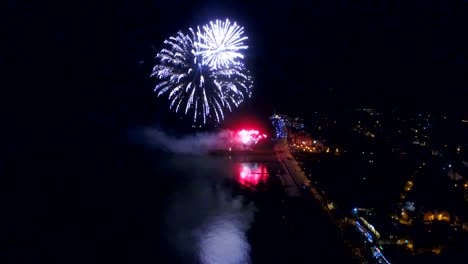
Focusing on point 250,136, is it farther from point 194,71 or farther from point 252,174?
point 194,71

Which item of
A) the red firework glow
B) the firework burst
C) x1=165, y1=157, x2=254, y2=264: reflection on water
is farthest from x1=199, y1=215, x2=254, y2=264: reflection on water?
the red firework glow

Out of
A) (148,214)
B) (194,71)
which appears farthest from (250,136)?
(148,214)

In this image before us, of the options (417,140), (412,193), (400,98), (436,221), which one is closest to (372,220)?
(436,221)

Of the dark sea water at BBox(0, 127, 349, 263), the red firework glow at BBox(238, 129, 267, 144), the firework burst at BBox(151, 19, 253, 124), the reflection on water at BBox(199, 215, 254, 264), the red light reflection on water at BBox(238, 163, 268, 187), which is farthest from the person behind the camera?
the red firework glow at BBox(238, 129, 267, 144)

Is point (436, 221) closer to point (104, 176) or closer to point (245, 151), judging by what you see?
point (245, 151)

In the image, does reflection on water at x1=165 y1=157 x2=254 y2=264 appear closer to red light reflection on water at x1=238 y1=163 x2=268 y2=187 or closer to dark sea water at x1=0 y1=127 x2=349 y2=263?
dark sea water at x1=0 y1=127 x2=349 y2=263

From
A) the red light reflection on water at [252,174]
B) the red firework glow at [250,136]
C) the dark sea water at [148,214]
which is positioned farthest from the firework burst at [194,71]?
the red firework glow at [250,136]

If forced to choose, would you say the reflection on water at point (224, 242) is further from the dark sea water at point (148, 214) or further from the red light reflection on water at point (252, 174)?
the red light reflection on water at point (252, 174)
